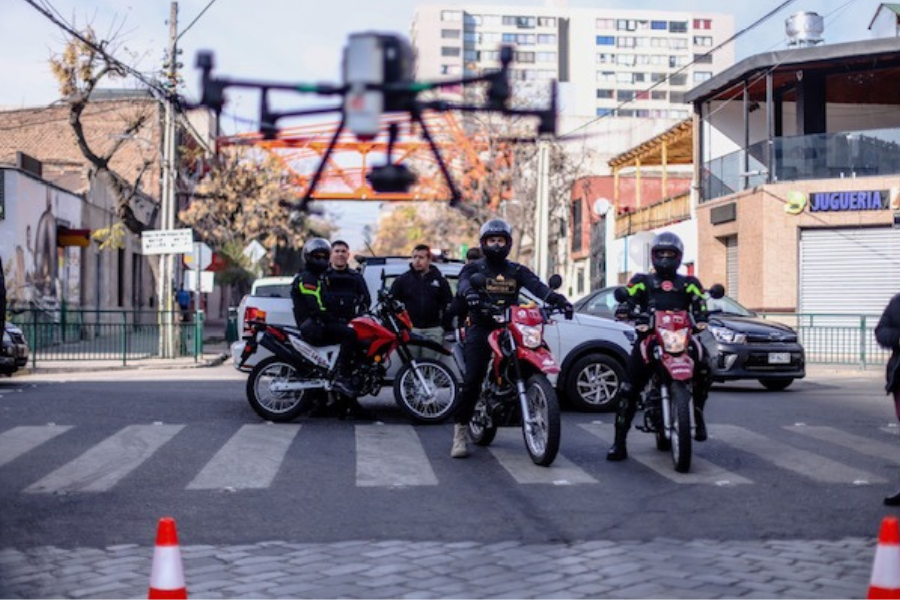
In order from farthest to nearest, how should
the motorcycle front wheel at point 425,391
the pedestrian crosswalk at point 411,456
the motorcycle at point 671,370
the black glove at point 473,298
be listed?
1. the motorcycle front wheel at point 425,391
2. the black glove at point 473,298
3. the motorcycle at point 671,370
4. the pedestrian crosswalk at point 411,456

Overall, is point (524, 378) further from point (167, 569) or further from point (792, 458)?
point (167, 569)

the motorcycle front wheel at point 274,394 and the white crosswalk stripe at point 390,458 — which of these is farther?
the motorcycle front wheel at point 274,394

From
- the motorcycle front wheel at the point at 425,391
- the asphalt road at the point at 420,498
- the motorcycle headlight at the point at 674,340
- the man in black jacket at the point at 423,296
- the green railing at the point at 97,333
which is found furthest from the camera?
the green railing at the point at 97,333

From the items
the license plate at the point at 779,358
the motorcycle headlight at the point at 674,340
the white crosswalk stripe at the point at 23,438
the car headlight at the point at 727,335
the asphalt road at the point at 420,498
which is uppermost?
the motorcycle headlight at the point at 674,340

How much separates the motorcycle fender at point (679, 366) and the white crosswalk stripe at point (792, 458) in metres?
1.12

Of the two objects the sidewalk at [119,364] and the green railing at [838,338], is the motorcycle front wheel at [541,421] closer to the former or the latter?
the sidewalk at [119,364]

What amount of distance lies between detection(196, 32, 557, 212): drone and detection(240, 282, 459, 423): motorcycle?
909 centimetres

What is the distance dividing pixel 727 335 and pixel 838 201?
13751 mm

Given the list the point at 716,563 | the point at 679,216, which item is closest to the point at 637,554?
the point at 716,563

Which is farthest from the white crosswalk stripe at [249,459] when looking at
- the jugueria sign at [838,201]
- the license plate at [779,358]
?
the jugueria sign at [838,201]

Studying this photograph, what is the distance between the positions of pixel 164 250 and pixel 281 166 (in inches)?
797

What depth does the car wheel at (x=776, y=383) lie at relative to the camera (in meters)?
18.0

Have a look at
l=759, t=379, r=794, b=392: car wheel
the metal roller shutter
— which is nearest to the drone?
l=759, t=379, r=794, b=392: car wheel

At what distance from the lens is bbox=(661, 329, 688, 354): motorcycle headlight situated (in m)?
9.48
